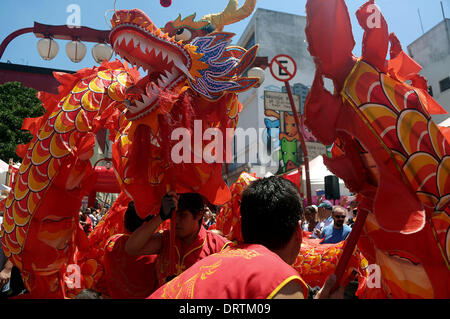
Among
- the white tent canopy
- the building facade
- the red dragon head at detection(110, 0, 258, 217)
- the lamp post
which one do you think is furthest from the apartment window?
the red dragon head at detection(110, 0, 258, 217)

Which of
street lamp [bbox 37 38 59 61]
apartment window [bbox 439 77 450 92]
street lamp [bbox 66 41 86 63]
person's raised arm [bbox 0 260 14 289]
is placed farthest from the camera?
apartment window [bbox 439 77 450 92]

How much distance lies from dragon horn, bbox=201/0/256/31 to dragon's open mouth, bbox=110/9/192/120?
0.41 metres

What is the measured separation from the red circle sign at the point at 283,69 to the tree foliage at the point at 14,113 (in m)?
11.1

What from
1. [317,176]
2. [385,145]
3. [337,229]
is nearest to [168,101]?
[385,145]

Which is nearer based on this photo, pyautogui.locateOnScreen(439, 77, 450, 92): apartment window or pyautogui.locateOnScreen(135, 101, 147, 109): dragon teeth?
pyautogui.locateOnScreen(135, 101, 147, 109): dragon teeth

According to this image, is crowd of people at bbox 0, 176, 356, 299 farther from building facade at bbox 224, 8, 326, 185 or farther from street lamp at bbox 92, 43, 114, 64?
building facade at bbox 224, 8, 326, 185

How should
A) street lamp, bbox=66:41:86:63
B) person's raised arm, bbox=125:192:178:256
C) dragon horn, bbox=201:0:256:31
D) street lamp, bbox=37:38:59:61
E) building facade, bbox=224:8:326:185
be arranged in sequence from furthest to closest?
building facade, bbox=224:8:326:185
street lamp, bbox=66:41:86:63
street lamp, bbox=37:38:59:61
dragon horn, bbox=201:0:256:31
person's raised arm, bbox=125:192:178:256

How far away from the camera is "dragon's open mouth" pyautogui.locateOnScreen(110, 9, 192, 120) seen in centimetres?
171

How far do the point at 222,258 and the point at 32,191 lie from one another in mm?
1493

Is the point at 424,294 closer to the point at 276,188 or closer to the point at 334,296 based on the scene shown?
the point at 334,296

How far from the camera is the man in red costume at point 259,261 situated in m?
0.87

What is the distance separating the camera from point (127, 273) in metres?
1.84
